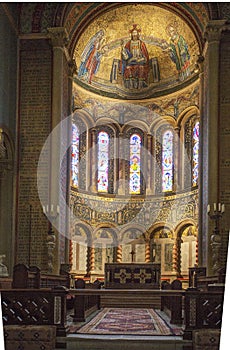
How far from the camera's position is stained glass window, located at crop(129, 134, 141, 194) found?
23.5 meters

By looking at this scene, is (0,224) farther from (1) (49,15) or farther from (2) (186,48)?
(2) (186,48)

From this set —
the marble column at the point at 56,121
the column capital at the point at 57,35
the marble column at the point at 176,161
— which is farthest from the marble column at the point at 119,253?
the column capital at the point at 57,35

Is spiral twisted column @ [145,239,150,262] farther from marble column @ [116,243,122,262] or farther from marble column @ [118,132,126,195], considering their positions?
marble column @ [118,132,126,195]

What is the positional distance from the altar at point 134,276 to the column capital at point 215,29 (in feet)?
21.6

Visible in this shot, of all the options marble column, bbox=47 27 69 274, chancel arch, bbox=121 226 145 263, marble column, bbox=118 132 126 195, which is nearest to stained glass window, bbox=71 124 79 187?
Result: marble column, bbox=118 132 126 195

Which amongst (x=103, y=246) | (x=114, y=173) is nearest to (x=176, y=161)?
(x=114, y=173)

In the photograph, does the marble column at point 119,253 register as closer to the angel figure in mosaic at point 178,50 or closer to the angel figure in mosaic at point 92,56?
the angel figure in mosaic at point 92,56

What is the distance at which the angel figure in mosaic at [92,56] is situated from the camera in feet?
69.2

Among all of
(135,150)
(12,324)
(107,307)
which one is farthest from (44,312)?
(135,150)

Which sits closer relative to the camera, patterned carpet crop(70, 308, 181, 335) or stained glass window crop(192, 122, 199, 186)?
patterned carpet crop(70, 308, 181, 335)

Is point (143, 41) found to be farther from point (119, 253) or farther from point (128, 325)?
point (128, 325)

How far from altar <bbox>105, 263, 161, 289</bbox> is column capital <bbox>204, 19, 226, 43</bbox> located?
6.59 meters

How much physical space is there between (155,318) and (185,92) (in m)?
12.0

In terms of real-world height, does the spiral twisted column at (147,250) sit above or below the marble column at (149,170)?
below
